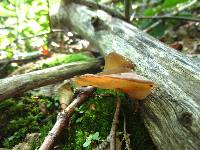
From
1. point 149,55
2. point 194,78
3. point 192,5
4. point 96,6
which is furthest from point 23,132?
point 192,5

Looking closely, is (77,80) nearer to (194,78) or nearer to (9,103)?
(194,78)

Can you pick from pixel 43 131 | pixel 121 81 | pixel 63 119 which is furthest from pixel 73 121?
pixel 121 81

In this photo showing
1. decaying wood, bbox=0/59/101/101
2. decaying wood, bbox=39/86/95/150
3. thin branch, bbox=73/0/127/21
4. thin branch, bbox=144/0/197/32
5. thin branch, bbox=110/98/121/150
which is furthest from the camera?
thin branch, bbox=144/0/197/32

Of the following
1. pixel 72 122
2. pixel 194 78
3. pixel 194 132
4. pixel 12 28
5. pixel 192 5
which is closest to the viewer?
pixel 194 132

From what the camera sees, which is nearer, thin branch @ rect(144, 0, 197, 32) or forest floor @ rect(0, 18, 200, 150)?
forest floor @ rect(0, 18, 200, 150)

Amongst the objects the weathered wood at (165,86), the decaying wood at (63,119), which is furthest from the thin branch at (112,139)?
the decaying wood at (63,119)

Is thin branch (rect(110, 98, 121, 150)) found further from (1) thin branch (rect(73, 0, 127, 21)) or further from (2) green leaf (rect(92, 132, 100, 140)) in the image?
(1) thin branch (rect(73, 0, 127, 21))

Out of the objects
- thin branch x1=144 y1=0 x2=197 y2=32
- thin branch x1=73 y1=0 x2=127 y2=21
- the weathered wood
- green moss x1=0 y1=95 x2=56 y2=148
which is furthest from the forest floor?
thin branch x1=144 y1=0 x2=197 y2=32
